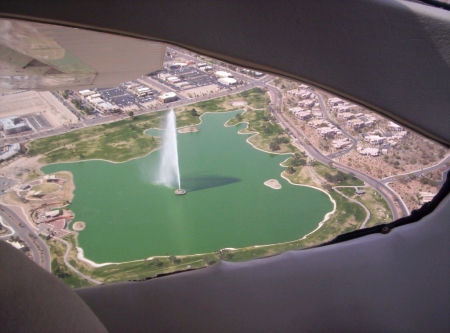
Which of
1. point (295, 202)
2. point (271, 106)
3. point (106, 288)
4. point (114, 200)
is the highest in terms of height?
point (271, 106)

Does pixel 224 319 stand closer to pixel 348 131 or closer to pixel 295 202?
pixel 348 131

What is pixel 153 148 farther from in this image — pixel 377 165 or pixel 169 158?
pixel 377 165

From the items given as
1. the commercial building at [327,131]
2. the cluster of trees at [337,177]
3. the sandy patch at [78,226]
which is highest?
the commercial building at [327,131]

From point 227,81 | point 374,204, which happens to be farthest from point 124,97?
point 374,204

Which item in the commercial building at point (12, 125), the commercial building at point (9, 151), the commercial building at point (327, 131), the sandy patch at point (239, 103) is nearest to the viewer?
the commercial building at point (327, 131)

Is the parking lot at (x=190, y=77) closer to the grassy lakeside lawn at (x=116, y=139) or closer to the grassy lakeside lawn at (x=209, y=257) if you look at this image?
the grassy lakeside lawn at (x=116, y=139)

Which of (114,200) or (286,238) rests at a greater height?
(286,238)

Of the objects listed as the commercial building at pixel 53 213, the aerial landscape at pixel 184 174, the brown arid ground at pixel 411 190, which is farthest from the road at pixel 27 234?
the brown arid ground at pixel 411 190

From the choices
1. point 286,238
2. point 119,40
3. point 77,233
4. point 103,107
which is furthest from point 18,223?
point 119,40
